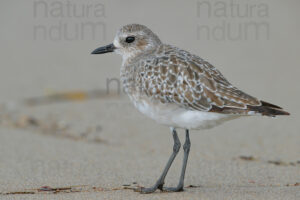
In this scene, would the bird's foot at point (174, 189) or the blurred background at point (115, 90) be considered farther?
the blurred background at point (115, 90)

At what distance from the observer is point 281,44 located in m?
12.0

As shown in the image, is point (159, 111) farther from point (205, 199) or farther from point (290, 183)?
point (290, 183)

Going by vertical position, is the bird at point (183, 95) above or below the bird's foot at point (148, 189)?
above

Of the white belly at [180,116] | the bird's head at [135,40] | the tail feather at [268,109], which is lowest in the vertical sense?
the white belly at [180,116]

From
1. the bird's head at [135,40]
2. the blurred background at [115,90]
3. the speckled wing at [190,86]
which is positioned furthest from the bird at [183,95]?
the blurred background at [115,90]

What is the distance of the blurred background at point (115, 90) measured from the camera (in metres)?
6.47

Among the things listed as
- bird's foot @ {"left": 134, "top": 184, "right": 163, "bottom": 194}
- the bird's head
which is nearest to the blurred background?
bird's foot @ {"left": 134, "top": 184, "right": 163, "bottom": 194}

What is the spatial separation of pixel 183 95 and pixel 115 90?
469 centimetres

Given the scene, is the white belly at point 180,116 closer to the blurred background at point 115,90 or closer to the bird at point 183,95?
the bird at point 183,95

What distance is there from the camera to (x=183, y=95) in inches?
203

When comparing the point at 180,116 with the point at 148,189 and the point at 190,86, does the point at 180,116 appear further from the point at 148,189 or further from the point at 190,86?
the point at 148,189

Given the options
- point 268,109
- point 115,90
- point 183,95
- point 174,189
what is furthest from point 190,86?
point 115,90

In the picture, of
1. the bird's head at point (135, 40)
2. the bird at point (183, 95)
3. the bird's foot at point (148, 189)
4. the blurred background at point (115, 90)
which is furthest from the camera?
the blurred background at point (115, 90)

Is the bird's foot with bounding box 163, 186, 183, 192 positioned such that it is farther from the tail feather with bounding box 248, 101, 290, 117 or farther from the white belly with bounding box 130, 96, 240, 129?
the tail feather with bounding box 248, 101, 290, 117
